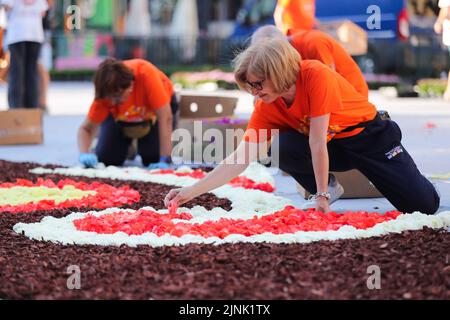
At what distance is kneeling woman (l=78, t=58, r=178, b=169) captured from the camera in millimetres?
5941

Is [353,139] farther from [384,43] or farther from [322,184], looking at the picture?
[384,43]

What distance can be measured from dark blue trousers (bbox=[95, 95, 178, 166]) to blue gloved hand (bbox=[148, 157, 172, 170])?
0.23 metres

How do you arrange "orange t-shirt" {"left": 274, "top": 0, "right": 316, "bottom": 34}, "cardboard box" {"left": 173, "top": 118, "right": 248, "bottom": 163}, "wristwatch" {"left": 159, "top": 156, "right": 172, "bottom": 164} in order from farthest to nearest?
1. "orange t-shirt" {"left": 274, "top": 0, "right": 316, "bottom": 34}
2. "cardboard box" {"left": 173, "top": 118, "right": 248, "bottom": 163}
3. "wristwatch" {"left": 159, "top": 156, "right": 172, "bottom": 164}

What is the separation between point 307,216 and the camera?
13.4 feet

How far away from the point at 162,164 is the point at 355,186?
1.88 meters

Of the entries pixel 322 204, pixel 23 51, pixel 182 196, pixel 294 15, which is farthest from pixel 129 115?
pixel 23 51

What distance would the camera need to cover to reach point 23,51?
9.41 m

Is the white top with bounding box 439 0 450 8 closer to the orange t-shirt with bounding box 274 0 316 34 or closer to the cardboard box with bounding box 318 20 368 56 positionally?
the cardboard box with bounding box 318 20 368 56

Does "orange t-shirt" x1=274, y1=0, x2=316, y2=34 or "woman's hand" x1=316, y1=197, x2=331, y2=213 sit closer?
"woman's hand" x1=316, y1=197, x2=331, y2=213

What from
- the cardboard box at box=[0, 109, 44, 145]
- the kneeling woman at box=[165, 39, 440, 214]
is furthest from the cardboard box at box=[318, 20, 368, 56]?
the kneeling woman at box=[165, 39, 440, 214]

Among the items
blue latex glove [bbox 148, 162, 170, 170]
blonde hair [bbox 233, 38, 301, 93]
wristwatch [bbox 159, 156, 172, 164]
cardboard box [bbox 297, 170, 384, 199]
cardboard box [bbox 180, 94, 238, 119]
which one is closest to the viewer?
blonde hair [bbox 233, 38, 301, 93]

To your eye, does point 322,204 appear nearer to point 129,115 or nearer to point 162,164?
point 162,164

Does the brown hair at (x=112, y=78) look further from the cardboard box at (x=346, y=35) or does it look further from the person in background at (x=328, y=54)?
the cardboard box at (x=346, y=35)

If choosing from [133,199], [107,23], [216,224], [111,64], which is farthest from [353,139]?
[107,23]
